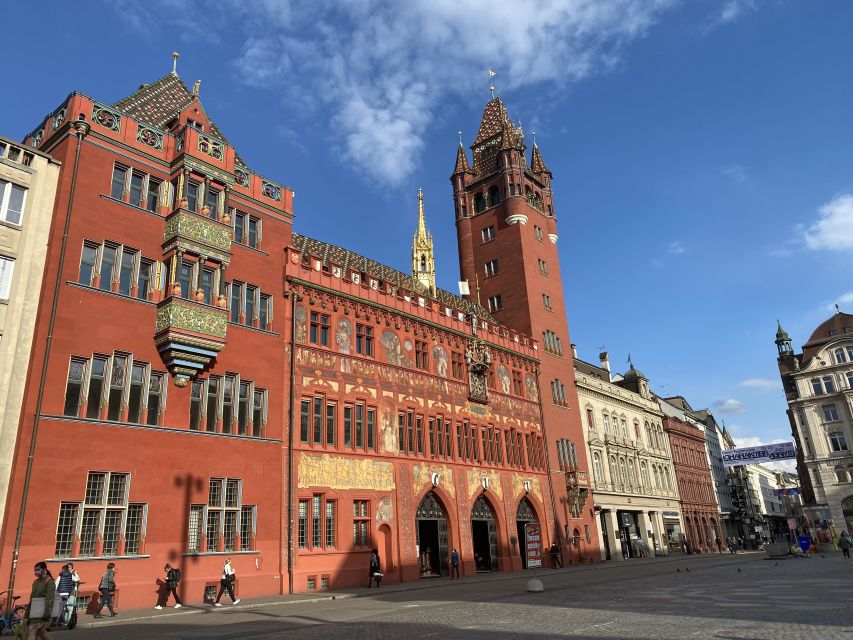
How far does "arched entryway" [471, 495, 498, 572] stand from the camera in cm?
3800

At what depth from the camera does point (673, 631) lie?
39.0 ft

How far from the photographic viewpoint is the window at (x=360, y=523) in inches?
1151

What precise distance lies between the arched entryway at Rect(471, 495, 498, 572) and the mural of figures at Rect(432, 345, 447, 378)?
7954 millimetres

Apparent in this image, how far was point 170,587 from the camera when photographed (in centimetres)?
2103

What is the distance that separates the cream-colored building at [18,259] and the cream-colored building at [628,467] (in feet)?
135

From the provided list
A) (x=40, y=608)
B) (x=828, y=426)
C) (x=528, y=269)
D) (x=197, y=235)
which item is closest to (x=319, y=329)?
(x=197, y=235)

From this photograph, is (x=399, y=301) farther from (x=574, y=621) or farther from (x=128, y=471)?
(x=574, y=621)

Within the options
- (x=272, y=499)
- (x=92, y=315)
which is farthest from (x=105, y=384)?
(x=272, y=499)

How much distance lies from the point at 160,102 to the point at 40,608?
965 inches

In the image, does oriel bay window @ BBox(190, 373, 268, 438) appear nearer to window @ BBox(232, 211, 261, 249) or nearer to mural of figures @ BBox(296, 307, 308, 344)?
mural of figures @ BBox(296, 307, 308, 344)

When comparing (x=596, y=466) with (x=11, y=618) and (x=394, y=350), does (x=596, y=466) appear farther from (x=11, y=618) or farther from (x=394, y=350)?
(x=11, y=618)

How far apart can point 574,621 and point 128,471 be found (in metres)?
15.7

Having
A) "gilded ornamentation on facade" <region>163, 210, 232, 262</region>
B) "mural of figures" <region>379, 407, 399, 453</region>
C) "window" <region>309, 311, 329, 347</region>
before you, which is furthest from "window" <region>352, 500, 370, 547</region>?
"gilded ornamentation on facade" <region>163, 210, 232, 262</region>

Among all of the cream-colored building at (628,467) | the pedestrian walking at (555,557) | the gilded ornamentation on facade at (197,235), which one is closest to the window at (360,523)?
the gilded ornamentation on facade at (197,235)
